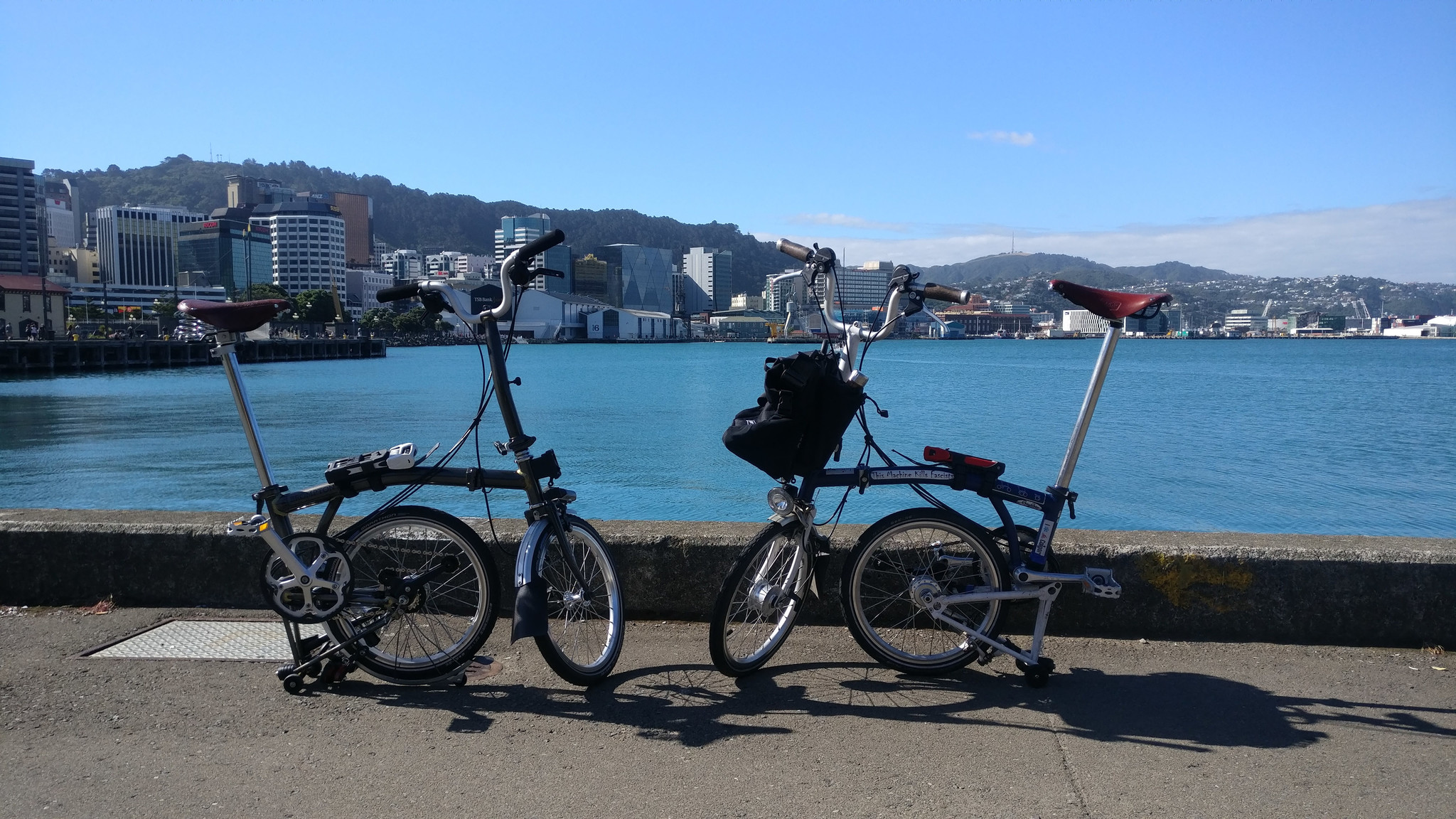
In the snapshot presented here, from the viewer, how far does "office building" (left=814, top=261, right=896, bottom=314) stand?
4.22 meters

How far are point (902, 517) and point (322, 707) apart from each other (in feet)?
7.43

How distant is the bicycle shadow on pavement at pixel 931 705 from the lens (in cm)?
346

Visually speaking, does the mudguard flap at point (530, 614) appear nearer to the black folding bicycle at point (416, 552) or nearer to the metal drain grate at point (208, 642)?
the black folding bicycle at point (416, 552)

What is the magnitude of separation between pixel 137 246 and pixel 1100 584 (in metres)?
210

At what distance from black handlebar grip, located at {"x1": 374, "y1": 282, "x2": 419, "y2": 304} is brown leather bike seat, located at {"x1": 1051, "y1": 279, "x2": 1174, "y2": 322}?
2.60 m

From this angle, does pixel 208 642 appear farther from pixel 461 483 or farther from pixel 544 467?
pixel 544 467

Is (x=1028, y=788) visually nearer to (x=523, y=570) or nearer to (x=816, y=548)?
(x=816, y=548)

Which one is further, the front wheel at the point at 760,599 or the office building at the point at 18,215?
the office building at the point at 18,215

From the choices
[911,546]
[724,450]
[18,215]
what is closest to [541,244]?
[911,546]

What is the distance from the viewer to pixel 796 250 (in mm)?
4219

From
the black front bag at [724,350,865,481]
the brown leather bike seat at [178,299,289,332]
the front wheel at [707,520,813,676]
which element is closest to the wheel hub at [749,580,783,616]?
the front wheel at [707,520,813,676]

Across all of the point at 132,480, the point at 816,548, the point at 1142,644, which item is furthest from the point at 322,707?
the point at 132,480

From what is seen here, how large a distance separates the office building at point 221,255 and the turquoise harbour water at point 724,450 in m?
125

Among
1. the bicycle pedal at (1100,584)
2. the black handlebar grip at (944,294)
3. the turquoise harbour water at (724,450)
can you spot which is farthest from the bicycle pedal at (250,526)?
the turquoise harbour water at (724,450)
